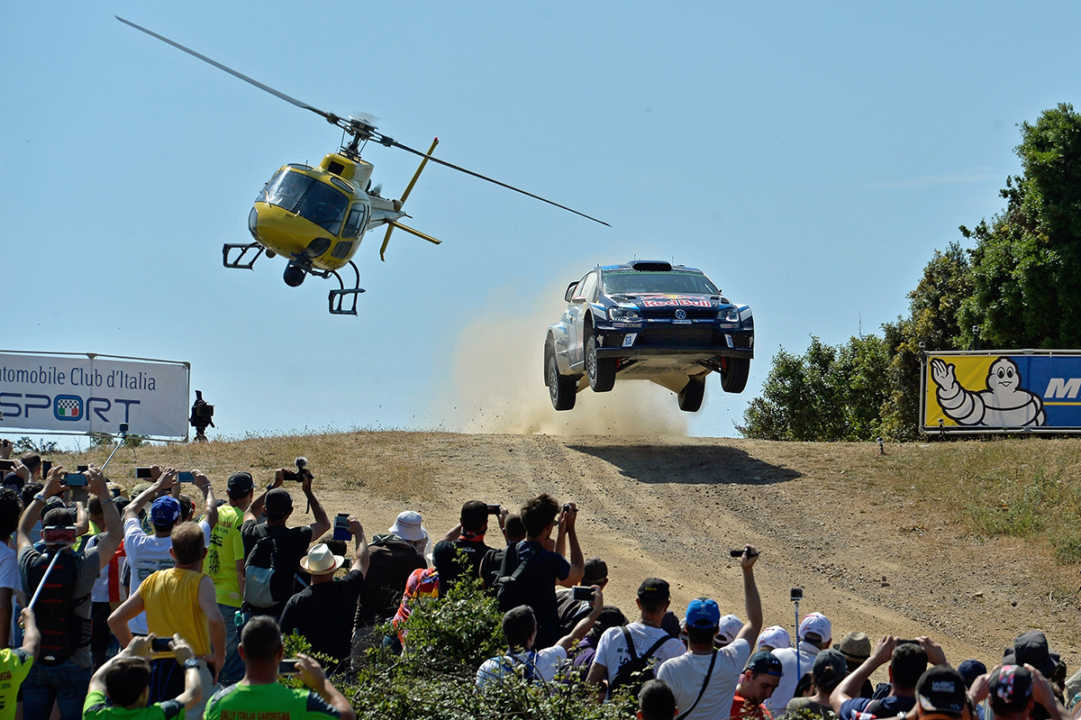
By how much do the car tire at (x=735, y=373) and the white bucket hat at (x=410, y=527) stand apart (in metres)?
10.4

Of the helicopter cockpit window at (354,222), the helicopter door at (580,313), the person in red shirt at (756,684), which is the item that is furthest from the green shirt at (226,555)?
the helicopter cockpit window at (354,222)

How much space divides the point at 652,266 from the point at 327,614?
45.8 ft

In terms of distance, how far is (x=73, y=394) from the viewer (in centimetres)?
2289

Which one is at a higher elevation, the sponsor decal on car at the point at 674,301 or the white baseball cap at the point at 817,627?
the sponsor decal on car at the point at 674,301

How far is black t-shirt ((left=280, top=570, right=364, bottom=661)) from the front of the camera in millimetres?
6820

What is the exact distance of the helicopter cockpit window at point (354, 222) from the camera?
2394cm

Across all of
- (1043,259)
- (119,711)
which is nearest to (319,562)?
(119,711)

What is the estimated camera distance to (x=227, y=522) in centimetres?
813

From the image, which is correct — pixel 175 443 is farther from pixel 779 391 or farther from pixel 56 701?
pixel 779 391

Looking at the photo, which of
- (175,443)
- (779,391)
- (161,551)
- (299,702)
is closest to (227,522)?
(161,551)

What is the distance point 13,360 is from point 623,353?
1181cm

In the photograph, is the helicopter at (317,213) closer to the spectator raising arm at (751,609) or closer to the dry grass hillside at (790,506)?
the dry grass hillside at (790,506)

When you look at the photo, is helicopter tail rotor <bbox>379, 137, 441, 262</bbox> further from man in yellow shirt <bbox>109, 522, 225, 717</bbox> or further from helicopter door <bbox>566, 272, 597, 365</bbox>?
man in yellow shirt <bbox>109, 522, 225, 717</bbox>

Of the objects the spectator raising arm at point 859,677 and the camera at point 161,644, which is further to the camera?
the spectator raising arm at point 859,677
